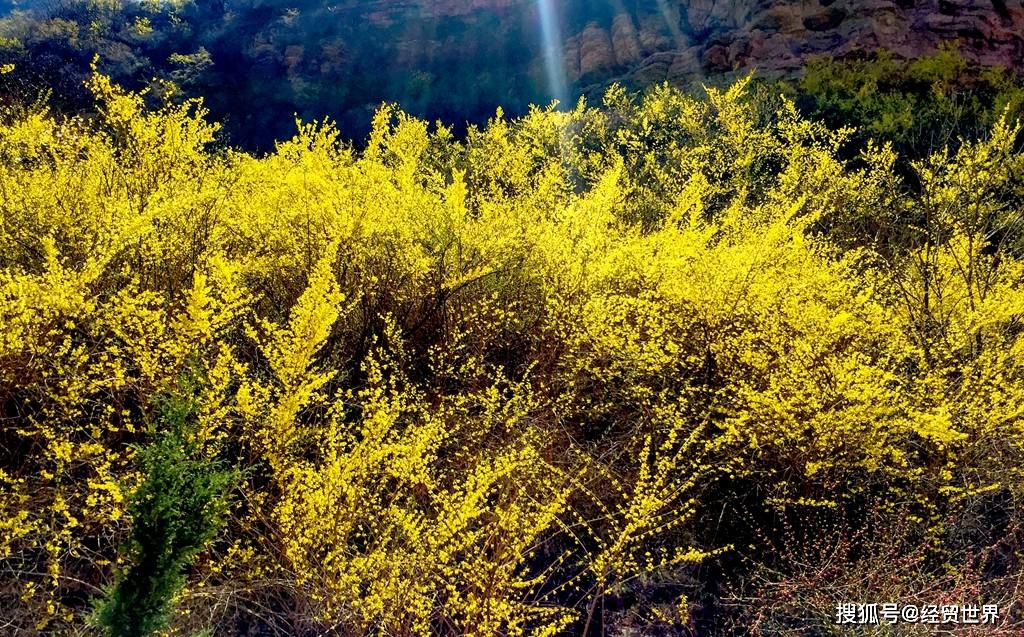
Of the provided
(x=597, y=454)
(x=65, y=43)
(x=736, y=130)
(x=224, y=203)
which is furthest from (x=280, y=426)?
(x=65, y=43)

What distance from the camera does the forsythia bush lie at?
2.41 meters

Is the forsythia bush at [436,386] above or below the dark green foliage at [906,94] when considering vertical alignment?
above

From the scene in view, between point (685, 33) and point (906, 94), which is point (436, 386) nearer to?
point (906, 94)

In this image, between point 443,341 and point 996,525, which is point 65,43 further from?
point 996,525

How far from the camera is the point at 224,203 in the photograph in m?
3.95

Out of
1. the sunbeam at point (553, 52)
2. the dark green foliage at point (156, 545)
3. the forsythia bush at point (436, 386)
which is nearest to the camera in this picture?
the dark green foliage at point (156, 545)

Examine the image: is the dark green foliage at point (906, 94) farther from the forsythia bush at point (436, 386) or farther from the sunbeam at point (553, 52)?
the sunbeam at point (553, 52)

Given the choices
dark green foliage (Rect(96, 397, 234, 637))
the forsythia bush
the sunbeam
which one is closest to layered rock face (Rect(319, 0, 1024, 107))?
the sunbeam

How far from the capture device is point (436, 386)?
12.1 feet

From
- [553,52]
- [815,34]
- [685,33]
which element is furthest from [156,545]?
[553,52]

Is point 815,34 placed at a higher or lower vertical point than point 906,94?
higher

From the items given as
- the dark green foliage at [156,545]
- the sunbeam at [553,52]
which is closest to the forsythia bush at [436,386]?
the dark green foliage at [156,545]

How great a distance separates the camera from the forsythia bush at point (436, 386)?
2410 millimetres

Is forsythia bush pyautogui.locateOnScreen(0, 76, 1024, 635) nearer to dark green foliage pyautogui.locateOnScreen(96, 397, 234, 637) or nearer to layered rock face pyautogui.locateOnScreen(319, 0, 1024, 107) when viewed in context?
dark green foliage pyautogui.locateOnScreen(96, 397, 234, 637)
